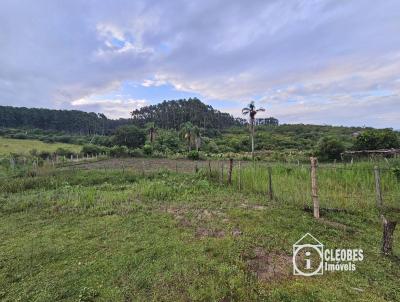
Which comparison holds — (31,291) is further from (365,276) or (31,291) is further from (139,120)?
(139,120)

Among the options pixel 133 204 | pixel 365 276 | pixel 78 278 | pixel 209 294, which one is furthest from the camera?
pixel 133 204

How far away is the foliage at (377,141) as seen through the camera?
28.9 meters

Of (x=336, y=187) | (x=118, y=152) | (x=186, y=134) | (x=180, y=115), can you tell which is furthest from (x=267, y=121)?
(x=336, y=187)

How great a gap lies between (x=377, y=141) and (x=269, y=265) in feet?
109

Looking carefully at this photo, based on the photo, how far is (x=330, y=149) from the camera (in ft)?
96.6

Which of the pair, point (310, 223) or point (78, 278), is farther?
point (310, 223)

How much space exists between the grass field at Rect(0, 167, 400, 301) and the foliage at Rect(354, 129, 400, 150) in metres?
29.2

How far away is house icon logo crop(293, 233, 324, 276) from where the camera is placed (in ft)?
12.6

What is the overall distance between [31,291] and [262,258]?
12.6ft

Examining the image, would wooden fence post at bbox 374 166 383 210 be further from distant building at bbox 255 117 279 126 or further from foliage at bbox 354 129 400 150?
distant building at bbox 255 117 279 126

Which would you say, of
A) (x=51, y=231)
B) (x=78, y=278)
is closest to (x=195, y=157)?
(x=51, y=231)

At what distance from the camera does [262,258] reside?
4.24 meters
